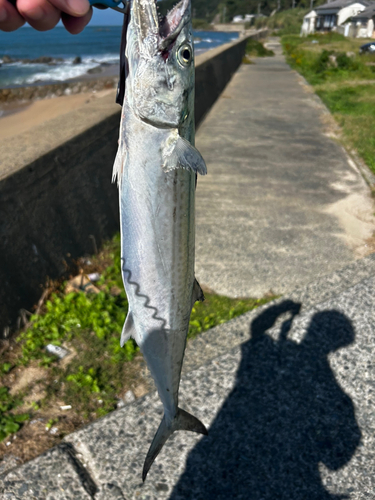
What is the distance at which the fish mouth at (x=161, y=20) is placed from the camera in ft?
4.41

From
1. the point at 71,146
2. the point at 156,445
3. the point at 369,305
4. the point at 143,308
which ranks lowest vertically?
the point at 369,305

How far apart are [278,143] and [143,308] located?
794 cm

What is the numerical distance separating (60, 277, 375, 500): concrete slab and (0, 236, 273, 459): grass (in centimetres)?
25

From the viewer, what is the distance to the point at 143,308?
5.58 feet

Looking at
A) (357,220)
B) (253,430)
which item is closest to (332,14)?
(357,220)

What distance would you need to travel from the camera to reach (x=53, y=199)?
11.7ft

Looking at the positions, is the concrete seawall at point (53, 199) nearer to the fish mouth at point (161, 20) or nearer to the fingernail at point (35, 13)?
the fingernail at point (35, 13)

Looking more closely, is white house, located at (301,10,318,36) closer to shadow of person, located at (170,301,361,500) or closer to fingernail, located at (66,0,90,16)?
shadow of person, located at (170,301,361,500)

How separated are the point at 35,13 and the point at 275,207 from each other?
4.77 meters

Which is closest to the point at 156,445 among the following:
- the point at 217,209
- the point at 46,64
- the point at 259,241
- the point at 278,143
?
the point at 259,241

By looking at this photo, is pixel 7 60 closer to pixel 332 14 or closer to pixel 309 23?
pixel 332 14

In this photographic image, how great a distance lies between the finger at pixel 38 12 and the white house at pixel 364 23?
55692mm

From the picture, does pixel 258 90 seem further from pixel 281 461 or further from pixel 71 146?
pixel 281 461

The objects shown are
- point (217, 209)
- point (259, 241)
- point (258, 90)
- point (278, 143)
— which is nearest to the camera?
point (259, 241)
